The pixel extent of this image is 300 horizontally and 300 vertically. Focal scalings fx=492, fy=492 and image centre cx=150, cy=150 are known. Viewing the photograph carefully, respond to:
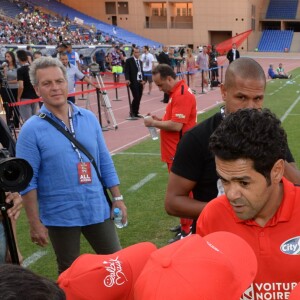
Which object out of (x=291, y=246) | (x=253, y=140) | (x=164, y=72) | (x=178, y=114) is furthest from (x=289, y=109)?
(x=253, y=140)

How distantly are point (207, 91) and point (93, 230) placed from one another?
57.7 feet

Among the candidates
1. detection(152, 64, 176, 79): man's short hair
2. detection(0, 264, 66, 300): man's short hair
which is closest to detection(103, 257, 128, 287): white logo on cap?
detection(0, 264, 66, 300): man's short hair

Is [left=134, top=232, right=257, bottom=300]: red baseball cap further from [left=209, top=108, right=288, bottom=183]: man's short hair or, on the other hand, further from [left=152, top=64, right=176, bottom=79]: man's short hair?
[left=152, top=64, right=176, bottom=79]: man's short hair

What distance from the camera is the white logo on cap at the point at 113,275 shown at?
1405 millimetres

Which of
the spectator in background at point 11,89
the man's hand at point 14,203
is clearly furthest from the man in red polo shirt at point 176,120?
the spectator in background at point 11,89

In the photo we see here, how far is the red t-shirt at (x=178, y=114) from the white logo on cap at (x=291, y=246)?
343 cm

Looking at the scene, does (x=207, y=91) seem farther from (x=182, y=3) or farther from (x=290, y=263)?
(x=182, y=3)

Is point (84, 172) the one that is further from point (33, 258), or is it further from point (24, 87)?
point (24, 87)

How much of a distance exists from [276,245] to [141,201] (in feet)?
16.7

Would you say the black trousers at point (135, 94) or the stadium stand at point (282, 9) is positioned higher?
the stadium stand at point (282, 9)

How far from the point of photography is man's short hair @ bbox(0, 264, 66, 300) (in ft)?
3.46

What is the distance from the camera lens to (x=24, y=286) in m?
1.08

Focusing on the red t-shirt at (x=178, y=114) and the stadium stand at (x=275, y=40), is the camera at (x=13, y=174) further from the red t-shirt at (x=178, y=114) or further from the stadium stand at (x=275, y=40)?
the stadium stand at (x=275, y=40)

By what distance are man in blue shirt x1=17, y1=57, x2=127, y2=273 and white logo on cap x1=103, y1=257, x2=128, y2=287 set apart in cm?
184
